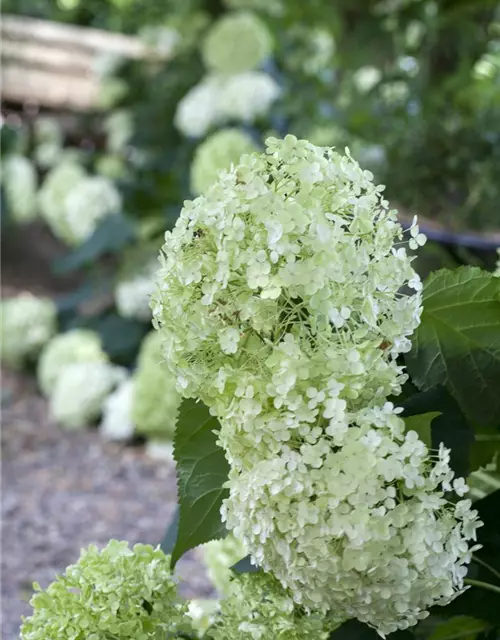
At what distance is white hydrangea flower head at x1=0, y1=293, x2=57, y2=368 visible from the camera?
2.48 metres

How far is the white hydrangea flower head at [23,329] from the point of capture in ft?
8.15

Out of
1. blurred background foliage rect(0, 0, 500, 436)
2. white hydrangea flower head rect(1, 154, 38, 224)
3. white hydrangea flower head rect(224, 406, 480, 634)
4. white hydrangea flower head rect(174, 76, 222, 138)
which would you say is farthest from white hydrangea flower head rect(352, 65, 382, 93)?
white hydrangea flower head rect(224, 406, 480, 634)

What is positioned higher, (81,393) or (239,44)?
(239,44)

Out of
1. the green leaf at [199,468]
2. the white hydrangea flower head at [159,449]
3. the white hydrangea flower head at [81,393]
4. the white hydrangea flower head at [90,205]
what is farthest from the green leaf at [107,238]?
the green leaf at [199,468]

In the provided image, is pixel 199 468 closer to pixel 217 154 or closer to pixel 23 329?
pixel 217 154

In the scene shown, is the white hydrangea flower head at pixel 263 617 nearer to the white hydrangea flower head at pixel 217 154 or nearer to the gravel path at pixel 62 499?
the gravel path at pixel 62 499

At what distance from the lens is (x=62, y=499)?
1.74 m

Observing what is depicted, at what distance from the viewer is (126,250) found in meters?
2.34

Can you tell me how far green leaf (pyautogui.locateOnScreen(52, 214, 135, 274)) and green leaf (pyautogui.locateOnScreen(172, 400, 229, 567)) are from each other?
1.73 metres

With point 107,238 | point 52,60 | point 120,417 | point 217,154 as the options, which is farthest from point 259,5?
point 120,417

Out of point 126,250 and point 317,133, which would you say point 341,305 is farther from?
point 126,250

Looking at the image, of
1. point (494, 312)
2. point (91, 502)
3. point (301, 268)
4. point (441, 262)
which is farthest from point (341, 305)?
point (91, 502)

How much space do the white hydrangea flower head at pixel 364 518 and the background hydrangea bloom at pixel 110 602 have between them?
140 mm

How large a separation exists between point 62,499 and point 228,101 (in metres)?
1.01
